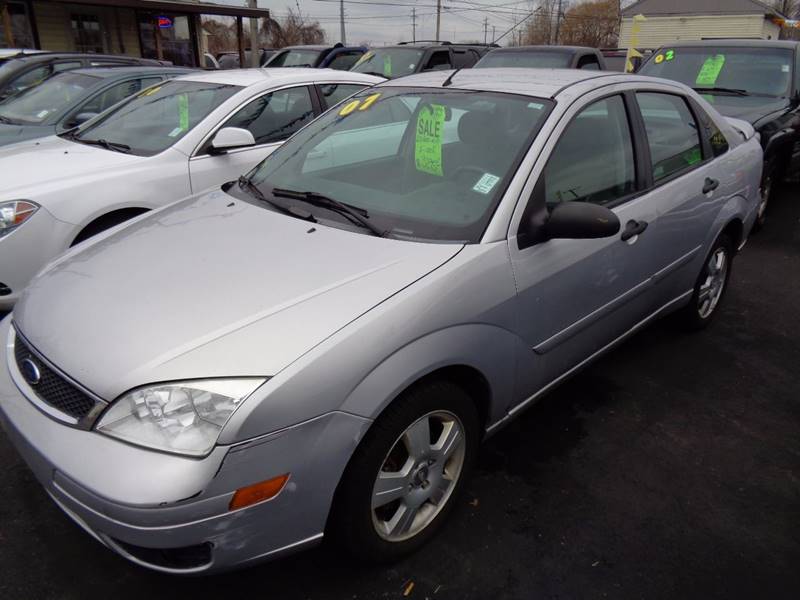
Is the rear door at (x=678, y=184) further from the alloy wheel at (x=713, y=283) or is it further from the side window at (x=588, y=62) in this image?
the side window at (x=588, y=62)

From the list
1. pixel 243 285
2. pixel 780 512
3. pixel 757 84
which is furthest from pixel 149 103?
pixel 757 84

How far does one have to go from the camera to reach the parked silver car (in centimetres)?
180

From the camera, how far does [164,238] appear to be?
8.67 feet

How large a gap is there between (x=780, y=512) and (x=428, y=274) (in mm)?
1830

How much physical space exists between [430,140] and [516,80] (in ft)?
1.77

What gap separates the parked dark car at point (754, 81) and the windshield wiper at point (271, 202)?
5.20 meters

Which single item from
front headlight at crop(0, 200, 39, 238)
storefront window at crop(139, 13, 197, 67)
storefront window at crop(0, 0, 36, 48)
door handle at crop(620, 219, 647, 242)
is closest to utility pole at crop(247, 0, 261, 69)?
storefront window at crop(139, 13, 197, 67)

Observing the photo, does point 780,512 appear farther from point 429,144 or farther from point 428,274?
point 429,144

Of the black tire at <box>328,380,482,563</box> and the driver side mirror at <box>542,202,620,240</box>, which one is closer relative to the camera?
the black tire at <box>328,380,482,563</box>

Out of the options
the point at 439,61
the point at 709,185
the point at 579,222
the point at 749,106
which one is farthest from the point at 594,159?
the point at 439,61

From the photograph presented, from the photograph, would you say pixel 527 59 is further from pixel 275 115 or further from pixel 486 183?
pixel 486 183

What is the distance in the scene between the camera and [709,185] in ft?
11.9

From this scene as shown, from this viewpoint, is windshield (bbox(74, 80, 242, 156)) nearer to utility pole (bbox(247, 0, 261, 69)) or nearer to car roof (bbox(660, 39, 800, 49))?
car roof (bbox(660, 39, 800, 49))

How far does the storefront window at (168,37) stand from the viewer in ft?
67.5
